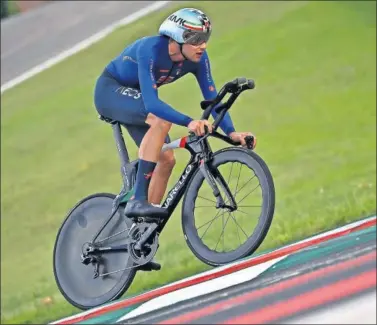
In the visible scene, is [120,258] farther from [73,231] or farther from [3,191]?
[3,191]

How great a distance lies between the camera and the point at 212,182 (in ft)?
12.1

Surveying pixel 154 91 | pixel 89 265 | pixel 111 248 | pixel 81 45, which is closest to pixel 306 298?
pixel 154 91

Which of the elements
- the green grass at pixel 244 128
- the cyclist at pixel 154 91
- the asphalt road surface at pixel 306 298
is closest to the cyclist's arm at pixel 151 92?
the cyclist at pixel 154 91

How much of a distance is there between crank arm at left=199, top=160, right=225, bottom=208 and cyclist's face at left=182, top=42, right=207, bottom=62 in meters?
0.45

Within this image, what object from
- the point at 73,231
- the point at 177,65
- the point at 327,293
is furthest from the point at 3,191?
the point at 327,293

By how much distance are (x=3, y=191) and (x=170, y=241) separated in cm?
304

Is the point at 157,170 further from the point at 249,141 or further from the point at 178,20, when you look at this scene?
the point at 178,20

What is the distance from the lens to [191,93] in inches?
403

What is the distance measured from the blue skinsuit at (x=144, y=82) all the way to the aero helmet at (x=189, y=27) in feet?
0.27

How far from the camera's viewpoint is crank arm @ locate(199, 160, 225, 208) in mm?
3650

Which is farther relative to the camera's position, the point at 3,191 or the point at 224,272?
the point at 3,191

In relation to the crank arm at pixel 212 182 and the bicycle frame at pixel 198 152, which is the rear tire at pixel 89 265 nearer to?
the bicycle frame at pixel 198 152

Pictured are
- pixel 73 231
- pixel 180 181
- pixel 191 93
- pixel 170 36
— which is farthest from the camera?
pixel 191 93

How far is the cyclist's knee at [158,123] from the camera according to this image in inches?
144
